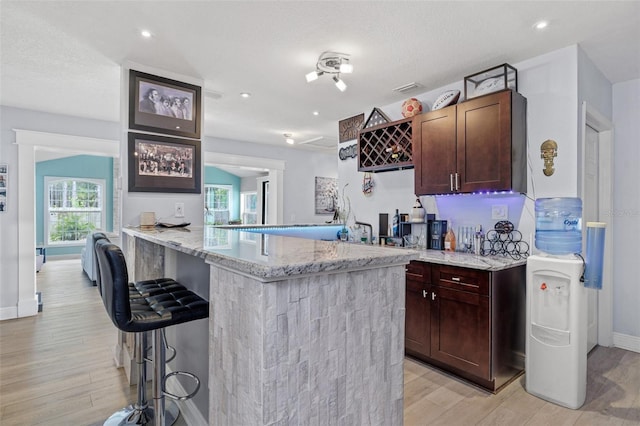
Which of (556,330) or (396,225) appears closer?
(556,330)

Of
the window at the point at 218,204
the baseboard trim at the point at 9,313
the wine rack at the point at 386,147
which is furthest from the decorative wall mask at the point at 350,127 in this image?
the window at the point at 218,204

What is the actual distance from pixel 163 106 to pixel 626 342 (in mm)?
4744

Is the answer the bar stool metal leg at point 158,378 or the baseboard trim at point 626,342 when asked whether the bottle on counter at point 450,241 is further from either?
the bar stool metal leg at point 158,378

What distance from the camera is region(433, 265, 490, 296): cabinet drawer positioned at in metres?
2.34

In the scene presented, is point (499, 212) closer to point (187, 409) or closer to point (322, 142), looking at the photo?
point (187, 409)

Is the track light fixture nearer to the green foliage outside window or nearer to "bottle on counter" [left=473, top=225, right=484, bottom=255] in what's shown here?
"bottle on counter" [left=473, top=225, right=484, bottom=255]

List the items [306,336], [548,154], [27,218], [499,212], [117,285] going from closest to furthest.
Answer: [306,336]
[117,285]
[548,154]
[499,212]
[27,218]

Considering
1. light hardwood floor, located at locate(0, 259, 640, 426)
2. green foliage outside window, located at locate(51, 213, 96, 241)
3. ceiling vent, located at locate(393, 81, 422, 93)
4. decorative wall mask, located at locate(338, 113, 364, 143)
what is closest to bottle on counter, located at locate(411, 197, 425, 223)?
ceiling vent, located at locate(393, 81, 422, 93)

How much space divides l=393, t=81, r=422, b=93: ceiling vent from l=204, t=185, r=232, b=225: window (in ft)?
25.7

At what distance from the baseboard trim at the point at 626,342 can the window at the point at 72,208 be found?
10135mm

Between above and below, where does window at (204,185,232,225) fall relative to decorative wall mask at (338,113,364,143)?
below

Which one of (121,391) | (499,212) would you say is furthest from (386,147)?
(121,391)

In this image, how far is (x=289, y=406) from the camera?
987 mm

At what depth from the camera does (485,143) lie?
8.73 ft
